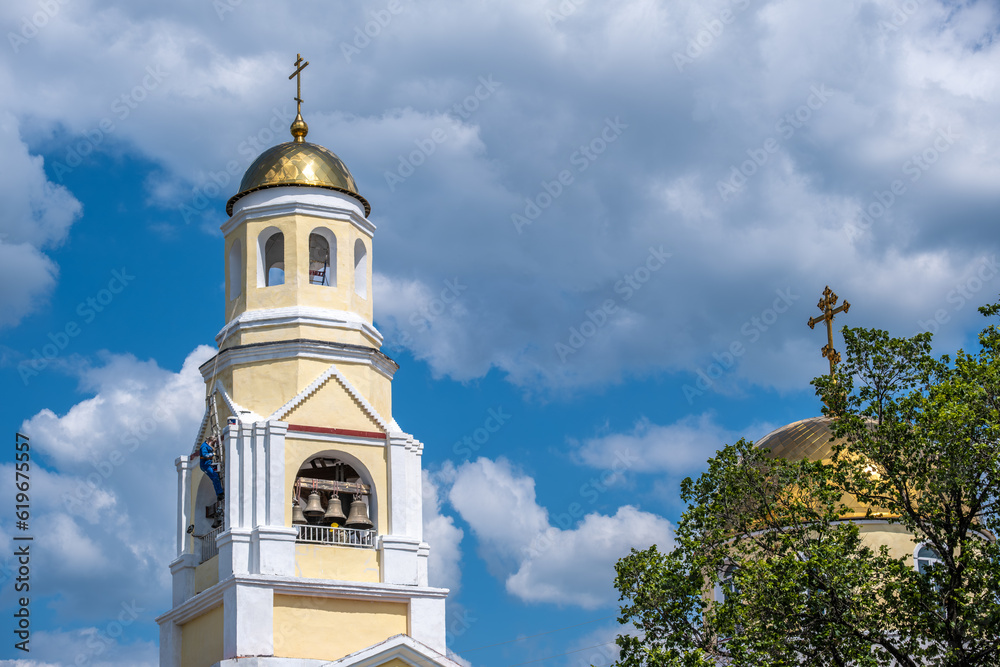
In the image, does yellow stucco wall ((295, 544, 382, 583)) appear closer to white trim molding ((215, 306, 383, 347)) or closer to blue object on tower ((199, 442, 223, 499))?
blue object on tower ((199, 442, 223, 499))

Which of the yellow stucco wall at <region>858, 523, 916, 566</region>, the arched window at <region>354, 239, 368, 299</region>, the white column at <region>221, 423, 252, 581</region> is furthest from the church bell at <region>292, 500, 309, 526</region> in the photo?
the yellow stucco wall at <region>858, 523, 916, 566</region>

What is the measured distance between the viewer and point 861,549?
1841cm

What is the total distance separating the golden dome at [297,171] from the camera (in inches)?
1003

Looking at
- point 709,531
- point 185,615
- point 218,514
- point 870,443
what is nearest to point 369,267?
point 218,514

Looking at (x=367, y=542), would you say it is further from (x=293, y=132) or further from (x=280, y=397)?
(x=293, y=132)

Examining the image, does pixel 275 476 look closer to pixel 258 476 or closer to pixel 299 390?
pixel 258 476

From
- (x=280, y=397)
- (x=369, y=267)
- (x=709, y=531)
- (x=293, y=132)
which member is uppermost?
(x=293, y=132)

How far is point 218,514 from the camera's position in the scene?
24203 mm

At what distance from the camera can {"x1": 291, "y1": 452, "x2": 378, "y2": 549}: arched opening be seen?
76.5ft

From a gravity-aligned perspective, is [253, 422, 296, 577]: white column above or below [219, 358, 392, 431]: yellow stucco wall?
below

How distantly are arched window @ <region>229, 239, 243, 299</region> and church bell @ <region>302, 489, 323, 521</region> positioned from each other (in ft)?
14.0

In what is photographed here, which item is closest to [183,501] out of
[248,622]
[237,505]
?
[237,505]

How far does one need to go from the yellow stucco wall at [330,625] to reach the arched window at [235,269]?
595cm

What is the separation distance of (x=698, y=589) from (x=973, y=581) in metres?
3.98
